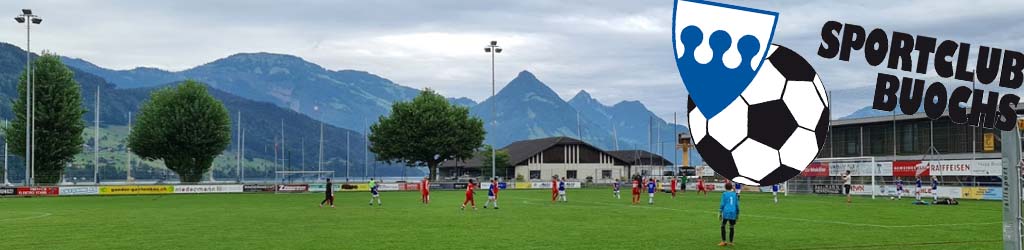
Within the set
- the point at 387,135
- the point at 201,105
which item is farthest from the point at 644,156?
the point at 201,105

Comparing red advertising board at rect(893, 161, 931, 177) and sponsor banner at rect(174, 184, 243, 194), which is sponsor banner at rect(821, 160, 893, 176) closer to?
red advertising board at rect(893, 161, 931, 177)

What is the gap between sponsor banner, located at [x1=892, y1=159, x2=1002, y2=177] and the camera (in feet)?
169

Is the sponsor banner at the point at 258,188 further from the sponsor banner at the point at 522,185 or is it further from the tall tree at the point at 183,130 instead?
the sponsor banner at the point at 522,185

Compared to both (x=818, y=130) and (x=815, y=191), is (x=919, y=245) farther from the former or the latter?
(x=815, y=191)

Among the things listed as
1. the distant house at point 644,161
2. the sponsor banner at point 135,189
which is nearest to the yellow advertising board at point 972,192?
the sponsor banner at point 135,189

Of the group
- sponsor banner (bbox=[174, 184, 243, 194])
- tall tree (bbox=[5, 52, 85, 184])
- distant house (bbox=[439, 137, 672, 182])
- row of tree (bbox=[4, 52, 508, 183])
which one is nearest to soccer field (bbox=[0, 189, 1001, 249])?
sponsor banner (bbox=[174, 184, 243, 194])

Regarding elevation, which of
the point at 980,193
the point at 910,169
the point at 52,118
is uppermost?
the point at 52,118

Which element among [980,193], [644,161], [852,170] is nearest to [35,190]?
[852,170]

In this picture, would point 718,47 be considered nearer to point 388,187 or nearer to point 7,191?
point 7,191

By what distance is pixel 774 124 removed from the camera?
18281 mm

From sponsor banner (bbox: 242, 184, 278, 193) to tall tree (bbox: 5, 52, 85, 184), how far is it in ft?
48.9

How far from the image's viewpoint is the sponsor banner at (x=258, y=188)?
246ft

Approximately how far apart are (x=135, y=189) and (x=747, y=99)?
60785mm

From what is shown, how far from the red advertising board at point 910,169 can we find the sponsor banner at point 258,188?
158 ft
